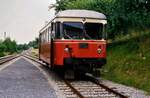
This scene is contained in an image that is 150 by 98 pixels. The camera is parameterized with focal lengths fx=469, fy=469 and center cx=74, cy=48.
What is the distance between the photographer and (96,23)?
21.3 m

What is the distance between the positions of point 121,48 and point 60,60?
874 cm

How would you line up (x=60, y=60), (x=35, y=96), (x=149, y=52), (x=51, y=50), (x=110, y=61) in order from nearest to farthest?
(x=35, y=96), (x=60, y=60), (x=51, y=50), (x=149, y=52), (x=110, y=61)

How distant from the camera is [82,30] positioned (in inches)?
830

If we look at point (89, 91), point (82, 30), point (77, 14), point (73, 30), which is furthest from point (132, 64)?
point (89, 91)

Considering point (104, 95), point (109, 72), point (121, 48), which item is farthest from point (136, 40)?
point (104, 95)

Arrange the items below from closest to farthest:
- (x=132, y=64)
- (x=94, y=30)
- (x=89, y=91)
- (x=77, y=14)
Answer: (x=89, y=91) → (x=77, y=14) → (x=94, y=30) → (x=132, y=64)

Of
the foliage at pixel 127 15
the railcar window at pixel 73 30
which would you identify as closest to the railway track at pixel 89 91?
the railcar window at pixel 73 30

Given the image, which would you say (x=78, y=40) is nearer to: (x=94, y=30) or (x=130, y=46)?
(x=94, y=30)

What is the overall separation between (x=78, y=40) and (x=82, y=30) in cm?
59

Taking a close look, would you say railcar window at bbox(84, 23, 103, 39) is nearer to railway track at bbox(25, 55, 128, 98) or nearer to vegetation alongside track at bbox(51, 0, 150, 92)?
vegetation alongside track at bbox(51, 0, 150, 92)

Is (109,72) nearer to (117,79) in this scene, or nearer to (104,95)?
(117,79)

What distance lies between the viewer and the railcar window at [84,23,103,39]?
69.7 feet

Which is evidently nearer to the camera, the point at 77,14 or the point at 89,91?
the point at 89,91

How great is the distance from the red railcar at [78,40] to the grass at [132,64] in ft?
5.27
